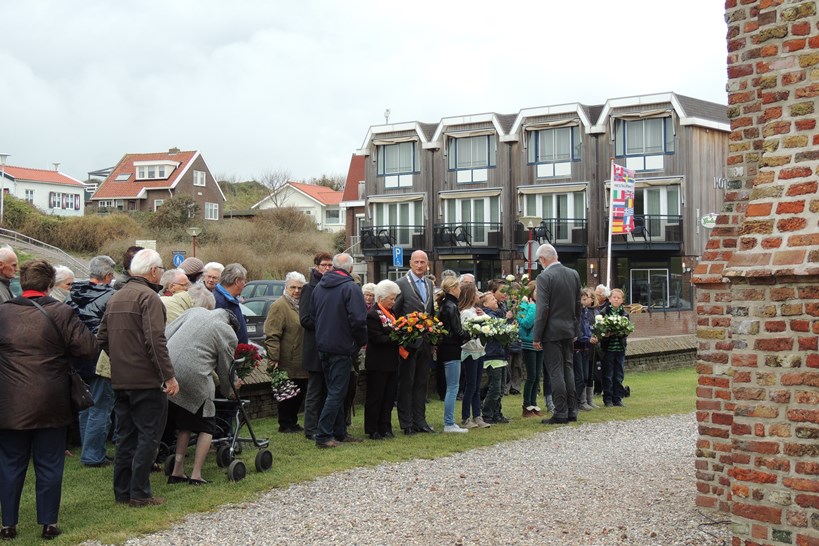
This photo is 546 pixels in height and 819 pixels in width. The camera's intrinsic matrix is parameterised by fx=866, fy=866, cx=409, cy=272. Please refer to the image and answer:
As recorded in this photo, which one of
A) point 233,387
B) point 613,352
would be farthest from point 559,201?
point 233,387

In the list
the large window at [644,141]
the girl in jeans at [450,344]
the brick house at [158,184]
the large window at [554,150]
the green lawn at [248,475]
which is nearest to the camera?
the green lawn at [248,475]

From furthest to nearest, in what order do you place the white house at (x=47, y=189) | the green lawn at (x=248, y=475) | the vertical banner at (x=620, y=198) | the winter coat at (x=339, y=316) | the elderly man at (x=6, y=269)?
the white house at (x=47, y=189)
the vertical banner at (x=620, y=198)
the winter coat at (x=339, y=316)
the elderly man at (x=6, y=269)
the green lawn at (x=248, y=475)

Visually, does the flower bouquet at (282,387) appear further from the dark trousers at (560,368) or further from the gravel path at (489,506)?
the dark trousers at (560,368)

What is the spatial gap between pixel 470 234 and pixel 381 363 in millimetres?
39200

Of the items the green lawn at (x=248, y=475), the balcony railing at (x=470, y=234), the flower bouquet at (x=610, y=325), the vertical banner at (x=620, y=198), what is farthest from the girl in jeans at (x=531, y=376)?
the balcony railing at (x=470, y=234)

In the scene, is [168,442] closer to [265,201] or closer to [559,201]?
[559,201]

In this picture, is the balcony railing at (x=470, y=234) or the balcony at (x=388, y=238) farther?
the balcony at (x=388, y=238)

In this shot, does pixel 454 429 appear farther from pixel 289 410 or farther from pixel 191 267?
pixel 191 267

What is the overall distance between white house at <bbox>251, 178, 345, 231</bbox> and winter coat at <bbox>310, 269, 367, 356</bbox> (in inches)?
2696

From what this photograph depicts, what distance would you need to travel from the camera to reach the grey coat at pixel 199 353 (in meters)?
8.07

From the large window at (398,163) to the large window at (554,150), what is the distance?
769cm

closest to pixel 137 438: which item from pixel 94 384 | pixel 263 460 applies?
pixel 263 460

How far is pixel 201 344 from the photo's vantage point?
8148 mm

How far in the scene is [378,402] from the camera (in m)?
10.8
